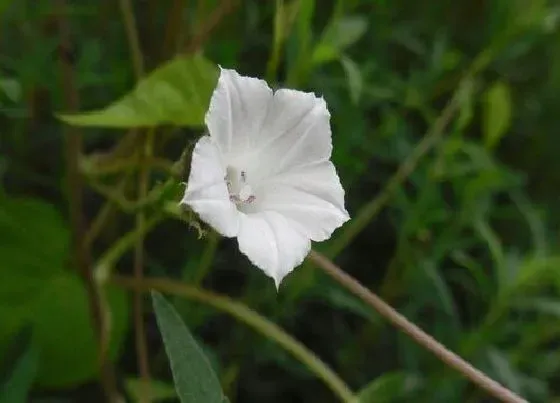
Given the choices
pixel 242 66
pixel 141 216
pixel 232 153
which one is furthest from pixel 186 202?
pixel 242 66

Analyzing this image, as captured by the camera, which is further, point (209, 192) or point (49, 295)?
point (49, 295)

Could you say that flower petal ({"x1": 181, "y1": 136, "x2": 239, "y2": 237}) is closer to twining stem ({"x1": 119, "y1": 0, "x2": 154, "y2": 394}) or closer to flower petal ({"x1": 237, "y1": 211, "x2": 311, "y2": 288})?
flower petal ({"x1": 237, "y1": 211, "x2": 311, "y2": 288})

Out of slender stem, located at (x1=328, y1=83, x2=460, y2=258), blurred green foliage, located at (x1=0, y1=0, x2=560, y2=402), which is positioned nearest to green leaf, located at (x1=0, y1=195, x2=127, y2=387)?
blurred green foliage, located at (x1=0, y1=0, x2=560, y2=402)

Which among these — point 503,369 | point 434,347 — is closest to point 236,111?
point 434,347

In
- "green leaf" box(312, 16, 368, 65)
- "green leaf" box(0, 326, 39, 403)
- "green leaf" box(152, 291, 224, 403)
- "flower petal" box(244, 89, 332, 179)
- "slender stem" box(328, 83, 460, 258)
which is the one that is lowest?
"green leaf" box(0, 326, 39, 403)

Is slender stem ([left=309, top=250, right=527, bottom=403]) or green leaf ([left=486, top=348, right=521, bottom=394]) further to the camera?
green leaf ([left=486, top=348, right=521, bottom=394])

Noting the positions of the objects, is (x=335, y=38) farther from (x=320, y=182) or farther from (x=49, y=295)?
(x=49, y=295)

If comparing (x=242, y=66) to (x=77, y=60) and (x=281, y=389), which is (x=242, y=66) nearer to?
(x=77, y=60)

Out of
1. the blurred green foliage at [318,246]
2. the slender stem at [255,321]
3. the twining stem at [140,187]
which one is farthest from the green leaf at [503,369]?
the twining stem at [140,187]
